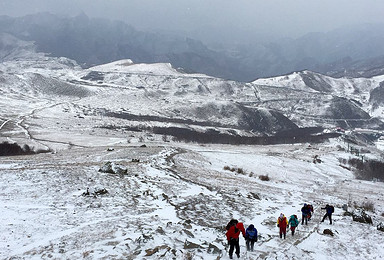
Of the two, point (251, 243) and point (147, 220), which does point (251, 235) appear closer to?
point (251, 243)

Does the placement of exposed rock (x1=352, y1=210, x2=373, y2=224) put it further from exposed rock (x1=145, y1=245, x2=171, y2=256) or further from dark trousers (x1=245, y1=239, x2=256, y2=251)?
exposed rock (x1=145, y1=245, x2=171, y2=256)

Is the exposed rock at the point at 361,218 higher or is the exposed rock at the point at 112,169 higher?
the exposed rock at the point at 112,169

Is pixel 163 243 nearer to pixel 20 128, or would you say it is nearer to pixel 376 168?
pixel 376 168

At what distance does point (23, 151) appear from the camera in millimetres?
77938

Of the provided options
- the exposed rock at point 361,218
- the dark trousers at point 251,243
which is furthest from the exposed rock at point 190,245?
the exposed rock at point 361,218

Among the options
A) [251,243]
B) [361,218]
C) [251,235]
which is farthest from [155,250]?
[361,218]

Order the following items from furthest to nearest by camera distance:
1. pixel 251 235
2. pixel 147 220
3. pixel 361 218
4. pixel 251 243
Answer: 1. pixel 361 218
2. pixel 147 220
3. pixel 251 243
4. pixel 251 235

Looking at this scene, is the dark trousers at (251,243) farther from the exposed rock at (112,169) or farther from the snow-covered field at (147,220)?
the exposed rock at (112,169)

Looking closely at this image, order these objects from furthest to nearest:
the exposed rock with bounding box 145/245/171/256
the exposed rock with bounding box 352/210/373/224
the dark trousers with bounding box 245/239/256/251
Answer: the exposed rock with bounding box 352/210/373/224 → the dark trousers with bounding box 245/239/256/251 → the exposed rock with bounding box 145/245/171/256

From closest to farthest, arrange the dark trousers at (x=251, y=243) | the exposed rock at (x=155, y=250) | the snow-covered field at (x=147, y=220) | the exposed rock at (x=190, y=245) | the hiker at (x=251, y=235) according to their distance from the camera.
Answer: the exposed rock at (x=155, y=250), the snow-covered field at (x=147, y=220), the exposed rock at (x=190, y=245), the hiker at (x=251, y=235), the dark trousers at (x=251, y=243)

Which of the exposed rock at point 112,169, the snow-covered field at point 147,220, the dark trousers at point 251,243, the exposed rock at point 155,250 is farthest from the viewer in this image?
the exposed rock at point 112,169

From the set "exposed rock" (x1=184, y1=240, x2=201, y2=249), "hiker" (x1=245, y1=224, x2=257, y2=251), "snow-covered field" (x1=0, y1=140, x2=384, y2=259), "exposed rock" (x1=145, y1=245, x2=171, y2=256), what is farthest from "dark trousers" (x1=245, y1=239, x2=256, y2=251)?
"exposed rock" (x1=145, y1=245, x2=171, y2=256)

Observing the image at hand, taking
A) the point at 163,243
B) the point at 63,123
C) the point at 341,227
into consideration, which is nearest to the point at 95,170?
the point at 163,243

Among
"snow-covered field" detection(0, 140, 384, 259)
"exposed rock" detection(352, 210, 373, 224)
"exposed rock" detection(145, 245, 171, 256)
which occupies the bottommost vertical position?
"exposed rock" detection(352, 210, 373, 224)
